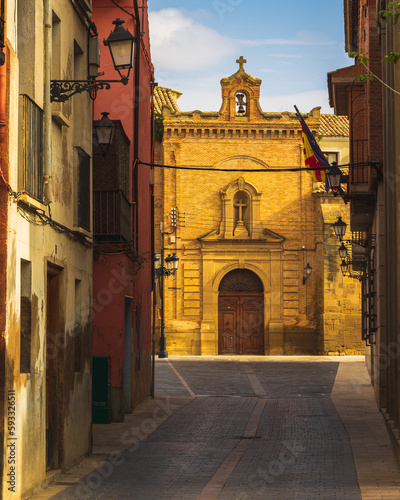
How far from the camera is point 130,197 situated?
18812 mm

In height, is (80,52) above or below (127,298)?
above

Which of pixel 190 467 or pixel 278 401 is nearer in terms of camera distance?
pixel 190 467

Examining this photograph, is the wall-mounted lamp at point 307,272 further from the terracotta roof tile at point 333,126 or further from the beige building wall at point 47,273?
the beige building wall at point 47,273

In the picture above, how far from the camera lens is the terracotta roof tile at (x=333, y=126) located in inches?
1796

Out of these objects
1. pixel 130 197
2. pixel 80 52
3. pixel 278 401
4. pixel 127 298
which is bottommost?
pixel 278 401

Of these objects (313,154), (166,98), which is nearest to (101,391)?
(313,154)

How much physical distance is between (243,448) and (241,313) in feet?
95.3

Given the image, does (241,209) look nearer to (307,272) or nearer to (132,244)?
(307,272)

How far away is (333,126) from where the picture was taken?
46.6 meters

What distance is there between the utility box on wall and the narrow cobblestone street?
1.23 ft

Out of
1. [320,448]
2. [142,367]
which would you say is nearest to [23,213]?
[320,448]

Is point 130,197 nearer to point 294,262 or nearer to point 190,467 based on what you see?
point 190,467

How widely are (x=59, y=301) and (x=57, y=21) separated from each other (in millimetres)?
3467

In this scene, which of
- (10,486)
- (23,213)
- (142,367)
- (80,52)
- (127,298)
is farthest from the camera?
(142,367)
